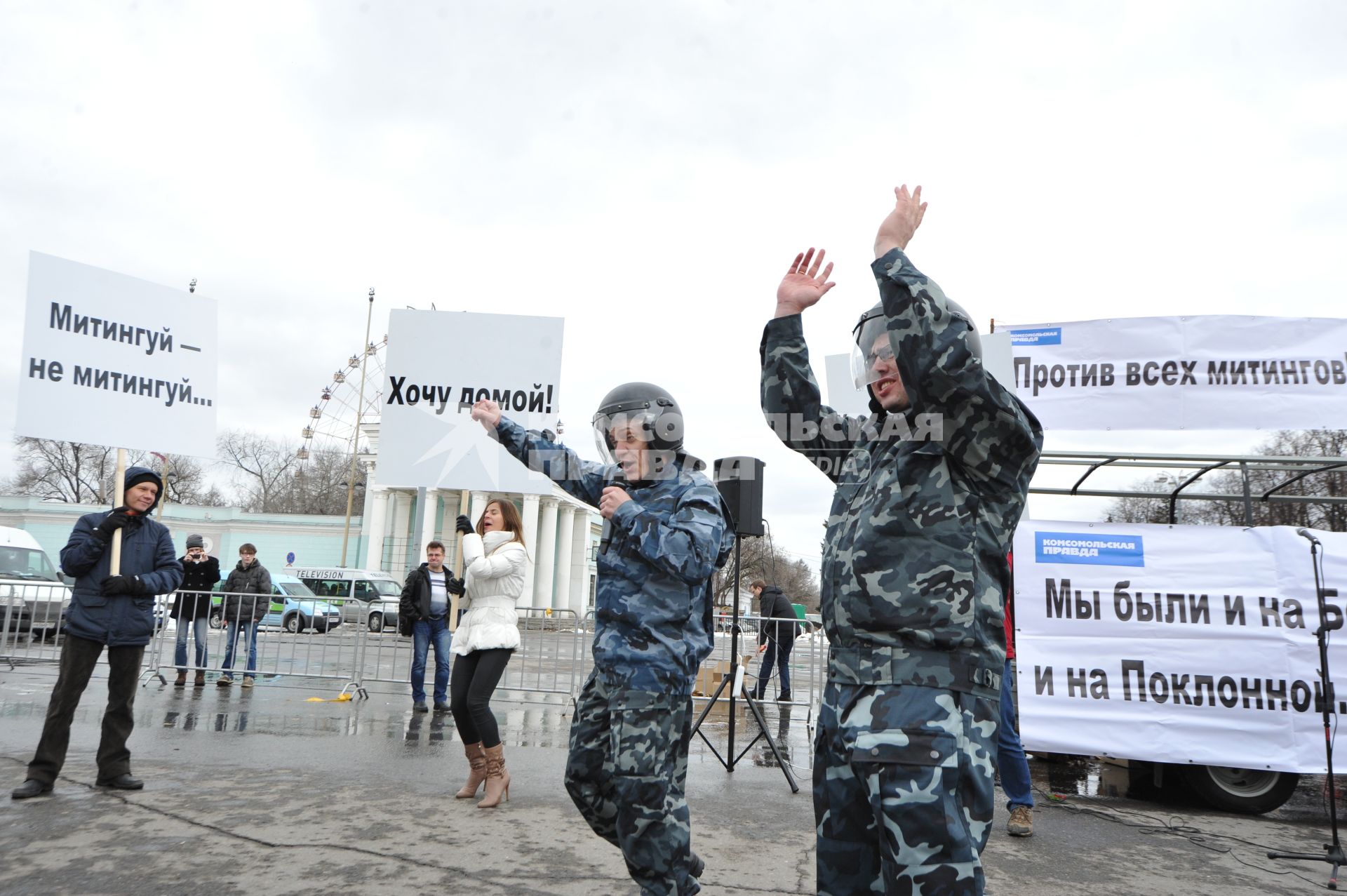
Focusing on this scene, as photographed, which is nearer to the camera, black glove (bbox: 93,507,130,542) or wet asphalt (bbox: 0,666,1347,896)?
wet asphalt (bbox: 0,666,1347,896)

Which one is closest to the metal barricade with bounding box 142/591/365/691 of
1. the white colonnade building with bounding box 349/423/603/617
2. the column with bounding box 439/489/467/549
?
the white colonnade building with bounding box 349/423/603/617

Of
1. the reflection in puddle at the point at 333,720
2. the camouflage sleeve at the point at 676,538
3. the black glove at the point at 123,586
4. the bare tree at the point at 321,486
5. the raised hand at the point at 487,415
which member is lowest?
the reflection in puddle at the point at 333,720

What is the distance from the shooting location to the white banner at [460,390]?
691 cm

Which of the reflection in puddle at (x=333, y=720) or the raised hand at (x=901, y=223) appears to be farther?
the reflection in puddle at (x=333, y=720)

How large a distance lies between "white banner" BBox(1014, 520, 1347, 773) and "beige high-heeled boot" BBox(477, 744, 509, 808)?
378 centimetres

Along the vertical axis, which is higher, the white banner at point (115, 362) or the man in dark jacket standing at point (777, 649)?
the white banner at point (115, 362)

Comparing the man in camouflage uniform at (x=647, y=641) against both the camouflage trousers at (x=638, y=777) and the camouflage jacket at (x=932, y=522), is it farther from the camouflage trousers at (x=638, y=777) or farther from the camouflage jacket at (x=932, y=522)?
the camouflage jacket at (x=932, y=522)

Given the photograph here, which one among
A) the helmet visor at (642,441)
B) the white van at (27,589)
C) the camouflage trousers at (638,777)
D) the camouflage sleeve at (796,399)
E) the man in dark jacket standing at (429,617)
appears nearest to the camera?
the camouflage sleeve at (796,399)

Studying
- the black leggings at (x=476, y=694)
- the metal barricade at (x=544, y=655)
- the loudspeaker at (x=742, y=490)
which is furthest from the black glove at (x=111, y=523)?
the metal barricade at (x=544, y=655)

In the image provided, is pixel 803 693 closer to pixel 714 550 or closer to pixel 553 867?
pixel 553 867

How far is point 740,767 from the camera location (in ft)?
23.9

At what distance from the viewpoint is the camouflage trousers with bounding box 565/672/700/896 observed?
119 inches

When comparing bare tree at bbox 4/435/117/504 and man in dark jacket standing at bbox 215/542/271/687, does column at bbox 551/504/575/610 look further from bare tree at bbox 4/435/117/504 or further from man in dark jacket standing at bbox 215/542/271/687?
man in dark jacket standing at bbox 215/542/271/687

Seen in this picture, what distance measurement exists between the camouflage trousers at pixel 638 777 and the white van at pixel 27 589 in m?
13.0
